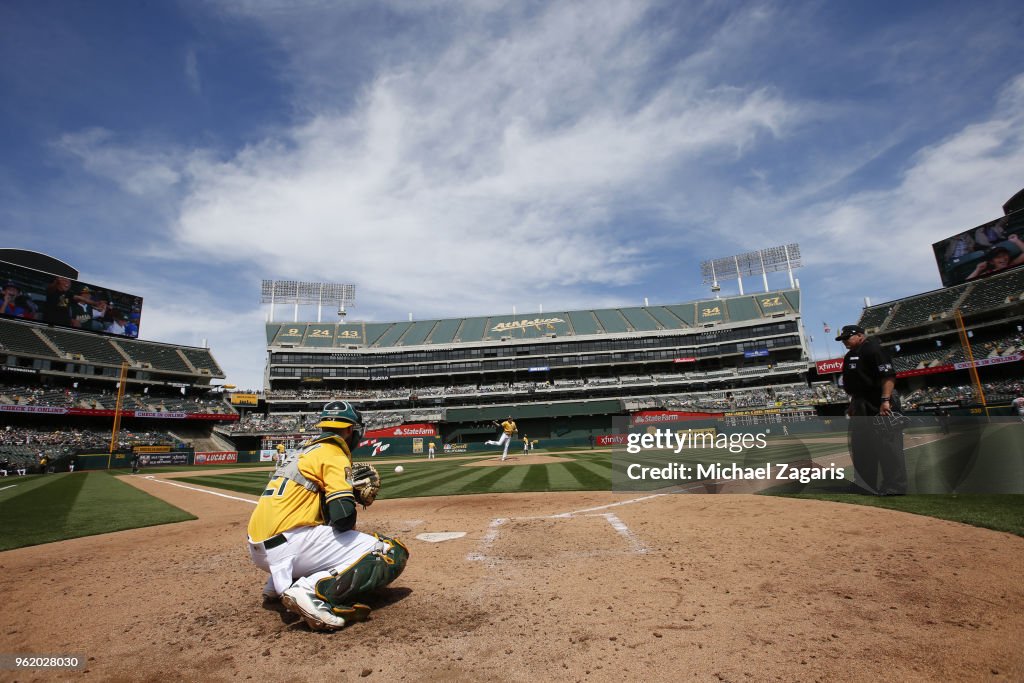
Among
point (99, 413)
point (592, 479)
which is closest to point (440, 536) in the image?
point (592, 479)

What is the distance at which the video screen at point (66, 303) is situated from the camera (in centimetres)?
4372

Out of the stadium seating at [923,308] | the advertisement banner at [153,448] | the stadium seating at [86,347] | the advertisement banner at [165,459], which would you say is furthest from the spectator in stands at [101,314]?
the stadium seating at [923,308]

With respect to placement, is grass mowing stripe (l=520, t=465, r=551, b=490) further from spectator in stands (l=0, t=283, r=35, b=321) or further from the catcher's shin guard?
spectator in stands (l=0, t=283, r=35, b=321)

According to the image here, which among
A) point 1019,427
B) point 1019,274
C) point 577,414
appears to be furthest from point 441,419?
point 1019,274

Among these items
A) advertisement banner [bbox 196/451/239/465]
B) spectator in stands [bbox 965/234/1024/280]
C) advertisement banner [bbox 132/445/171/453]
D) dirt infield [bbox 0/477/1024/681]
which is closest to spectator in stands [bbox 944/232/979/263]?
spectator in stands [bbox 965/234/1024/280]

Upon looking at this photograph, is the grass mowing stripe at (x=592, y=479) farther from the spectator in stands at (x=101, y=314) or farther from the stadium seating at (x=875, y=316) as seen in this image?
the spectator in stands at (x=101, y=314)

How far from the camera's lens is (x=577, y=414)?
52938 mm

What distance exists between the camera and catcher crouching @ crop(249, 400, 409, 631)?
346cm

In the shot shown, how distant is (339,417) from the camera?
13.2 ft

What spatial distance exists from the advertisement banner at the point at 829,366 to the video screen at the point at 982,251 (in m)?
12.3

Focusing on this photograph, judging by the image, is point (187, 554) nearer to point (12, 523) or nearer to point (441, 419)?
point (12, 523)

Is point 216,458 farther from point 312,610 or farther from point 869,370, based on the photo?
point 869,370

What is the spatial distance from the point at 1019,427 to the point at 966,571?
5530 millimetres

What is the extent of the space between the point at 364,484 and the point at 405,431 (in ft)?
151
